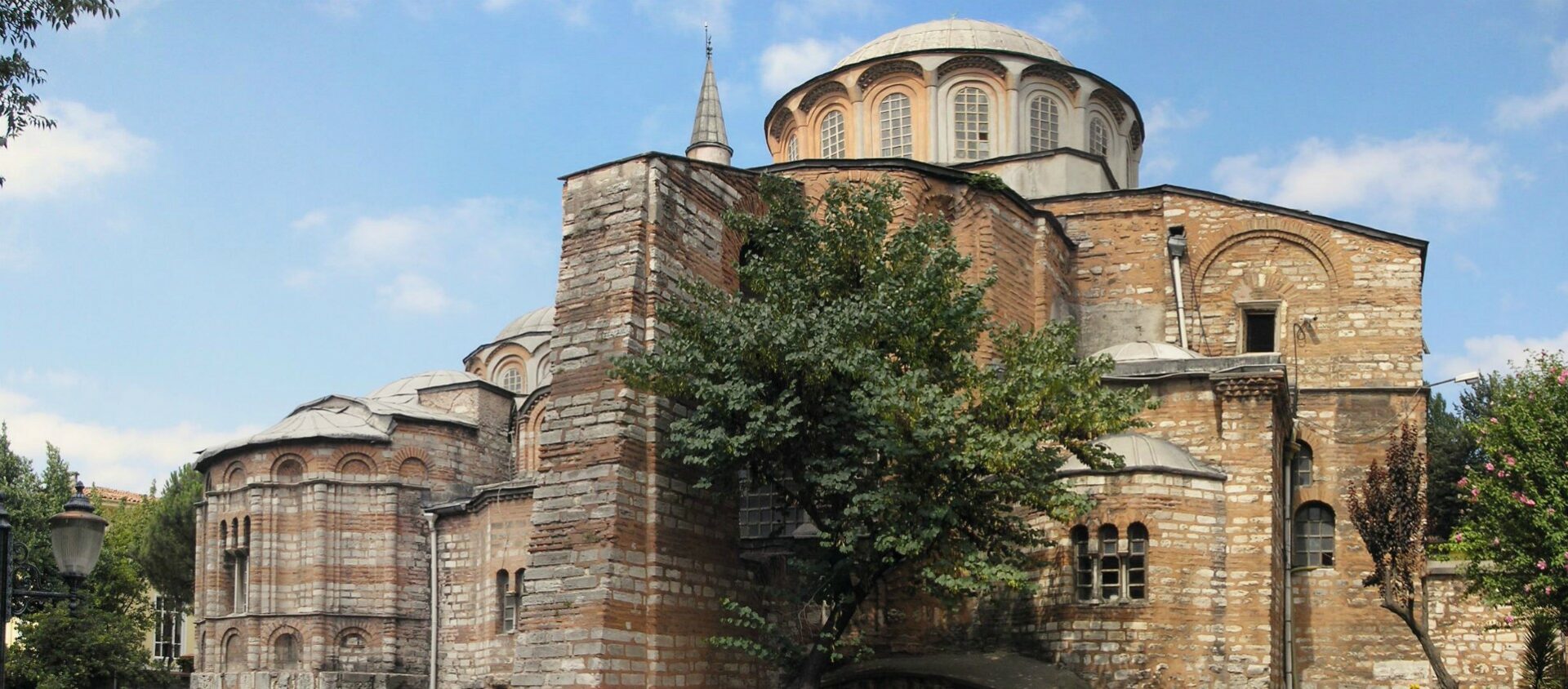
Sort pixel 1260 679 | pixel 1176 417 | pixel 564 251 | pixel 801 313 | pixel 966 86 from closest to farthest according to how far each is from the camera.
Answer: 1. pixel 801 313
2. pixel 564 251
3. pixel 1260 679
4. pixel 1176 417
5. pixel 966 86

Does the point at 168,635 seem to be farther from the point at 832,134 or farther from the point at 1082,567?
the point at 1082,567

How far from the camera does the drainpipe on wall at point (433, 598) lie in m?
35.3

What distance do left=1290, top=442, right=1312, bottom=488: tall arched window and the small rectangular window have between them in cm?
175

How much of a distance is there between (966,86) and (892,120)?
140 centimetres

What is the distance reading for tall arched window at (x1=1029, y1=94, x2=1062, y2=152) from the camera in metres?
29.5

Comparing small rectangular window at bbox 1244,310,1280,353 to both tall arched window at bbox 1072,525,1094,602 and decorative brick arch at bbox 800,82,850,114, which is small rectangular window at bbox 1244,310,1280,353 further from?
decorative brick arch at bbox 800,82,850,114

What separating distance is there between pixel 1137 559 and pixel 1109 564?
337mm

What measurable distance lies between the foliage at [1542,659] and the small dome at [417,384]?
81.9 ft

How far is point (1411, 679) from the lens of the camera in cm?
2442

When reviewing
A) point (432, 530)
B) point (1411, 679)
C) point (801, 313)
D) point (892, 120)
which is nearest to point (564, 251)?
point (801, 313)

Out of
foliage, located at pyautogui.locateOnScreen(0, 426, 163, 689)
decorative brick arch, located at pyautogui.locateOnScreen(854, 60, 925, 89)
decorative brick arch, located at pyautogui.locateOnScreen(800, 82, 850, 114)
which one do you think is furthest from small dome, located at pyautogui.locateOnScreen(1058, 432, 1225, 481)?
foliage, located at pyautogui.locateOnScreen(0, 426, 163, 689)

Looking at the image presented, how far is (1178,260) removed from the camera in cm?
2673

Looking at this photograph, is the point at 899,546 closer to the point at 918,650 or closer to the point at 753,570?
the point at 753,570

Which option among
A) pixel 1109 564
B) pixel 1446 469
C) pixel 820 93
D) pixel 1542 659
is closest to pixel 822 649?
pixel 1109 564
